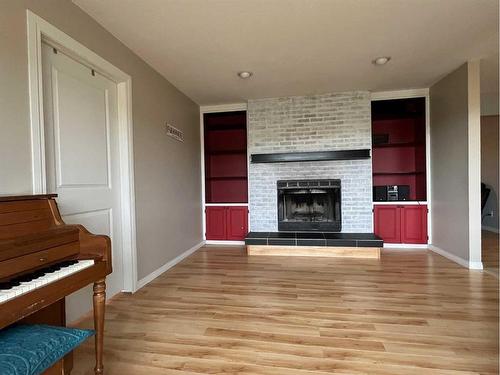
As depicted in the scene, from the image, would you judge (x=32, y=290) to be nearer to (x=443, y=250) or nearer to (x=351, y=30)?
(x=351, y=30)

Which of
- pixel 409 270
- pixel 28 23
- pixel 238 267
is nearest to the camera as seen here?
pixel 28 23

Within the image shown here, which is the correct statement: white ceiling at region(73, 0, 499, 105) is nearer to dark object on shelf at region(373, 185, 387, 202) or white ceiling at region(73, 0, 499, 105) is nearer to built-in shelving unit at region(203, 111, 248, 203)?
built-in shelving unit at region(203, 111, 248, 203)

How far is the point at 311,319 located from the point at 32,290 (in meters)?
1.75

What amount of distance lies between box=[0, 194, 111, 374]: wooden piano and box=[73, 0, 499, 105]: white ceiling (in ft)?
5.41

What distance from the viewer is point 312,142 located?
4.30 m

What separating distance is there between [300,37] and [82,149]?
85.5 inches

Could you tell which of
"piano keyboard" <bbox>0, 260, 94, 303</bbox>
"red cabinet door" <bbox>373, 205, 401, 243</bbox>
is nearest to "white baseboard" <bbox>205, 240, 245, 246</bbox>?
"red cabinet door" <bbox>373, 205, 401, 243</bbox>

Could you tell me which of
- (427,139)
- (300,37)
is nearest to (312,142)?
(427,139)

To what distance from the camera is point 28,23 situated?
1590 millimetres

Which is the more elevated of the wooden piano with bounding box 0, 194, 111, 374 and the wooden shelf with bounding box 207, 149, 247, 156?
the wooden shelf with bounding box 207, 149, 247, 156

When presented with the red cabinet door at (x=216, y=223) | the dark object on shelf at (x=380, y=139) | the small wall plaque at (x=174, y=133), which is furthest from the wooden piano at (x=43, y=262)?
the dark object on shelf at (x=380, y=139)

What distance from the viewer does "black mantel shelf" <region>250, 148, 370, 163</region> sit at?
4030 millimetres

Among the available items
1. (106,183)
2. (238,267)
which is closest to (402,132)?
(238,267)

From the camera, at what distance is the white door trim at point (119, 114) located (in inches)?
63.8
